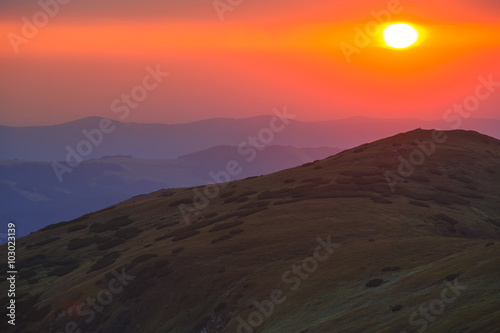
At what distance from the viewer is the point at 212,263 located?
67625 millimetres

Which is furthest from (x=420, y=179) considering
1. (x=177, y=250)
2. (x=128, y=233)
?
(x=128, y=233)

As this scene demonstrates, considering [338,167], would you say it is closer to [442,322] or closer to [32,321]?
[32,321]

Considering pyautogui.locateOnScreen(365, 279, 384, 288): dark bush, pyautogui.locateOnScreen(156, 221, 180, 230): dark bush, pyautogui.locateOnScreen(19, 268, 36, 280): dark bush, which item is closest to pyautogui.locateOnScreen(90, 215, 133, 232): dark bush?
pyautogui.locateOnScreen(156, 221, 180, 230): dark bush

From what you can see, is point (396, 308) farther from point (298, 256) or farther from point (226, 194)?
point (226, 194)

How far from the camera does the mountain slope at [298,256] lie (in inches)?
1618

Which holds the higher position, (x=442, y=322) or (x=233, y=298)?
(x=233, y=298)

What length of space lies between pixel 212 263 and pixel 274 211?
18.5 metres

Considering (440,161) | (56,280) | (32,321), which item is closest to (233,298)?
(32,321)

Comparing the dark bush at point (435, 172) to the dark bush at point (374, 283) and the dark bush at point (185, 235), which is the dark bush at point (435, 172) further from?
the dark bush at point (374, 283)

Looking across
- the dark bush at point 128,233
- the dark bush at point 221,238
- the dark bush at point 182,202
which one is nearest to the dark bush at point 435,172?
the dark bush at point 182,202

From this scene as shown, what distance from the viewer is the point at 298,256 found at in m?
64.4

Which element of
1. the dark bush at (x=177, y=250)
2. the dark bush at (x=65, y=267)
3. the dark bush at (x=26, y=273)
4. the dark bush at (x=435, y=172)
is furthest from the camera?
the dark bush at (x=435, y=172)

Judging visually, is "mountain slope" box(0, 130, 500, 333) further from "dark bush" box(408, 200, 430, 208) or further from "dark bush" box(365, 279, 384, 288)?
"dark bush" box(408, 200, 430, 208)

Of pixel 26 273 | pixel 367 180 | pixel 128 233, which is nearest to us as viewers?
pixel 26 273
